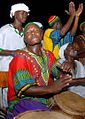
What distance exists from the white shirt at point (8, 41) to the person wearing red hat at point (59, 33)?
1.84ft

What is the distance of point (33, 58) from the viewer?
3408mm

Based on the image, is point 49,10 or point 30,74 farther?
point 49,10

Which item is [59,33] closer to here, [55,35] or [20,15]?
[55,35]

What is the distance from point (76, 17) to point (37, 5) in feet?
14.4

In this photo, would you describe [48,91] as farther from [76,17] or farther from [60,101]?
[76,17]

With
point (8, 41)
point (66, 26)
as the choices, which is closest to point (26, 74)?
point (8, 41)

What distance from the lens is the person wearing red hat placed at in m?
5.20

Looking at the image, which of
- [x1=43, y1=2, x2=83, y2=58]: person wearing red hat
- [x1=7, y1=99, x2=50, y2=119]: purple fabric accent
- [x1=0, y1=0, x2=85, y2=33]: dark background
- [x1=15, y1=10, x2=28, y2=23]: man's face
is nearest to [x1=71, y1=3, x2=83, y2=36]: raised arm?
[x1=43, y1=2, x2=83, y2=58]: person wearing red hat

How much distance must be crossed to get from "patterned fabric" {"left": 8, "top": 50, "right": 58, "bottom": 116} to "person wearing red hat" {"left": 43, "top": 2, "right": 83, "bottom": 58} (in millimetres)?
1673

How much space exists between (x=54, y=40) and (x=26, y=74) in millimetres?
2129

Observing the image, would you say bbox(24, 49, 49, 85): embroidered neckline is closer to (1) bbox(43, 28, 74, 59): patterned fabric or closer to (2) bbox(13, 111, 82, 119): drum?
(2) bbox(13, 111, 82, 119): drum

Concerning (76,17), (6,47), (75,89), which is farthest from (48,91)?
(76,17)

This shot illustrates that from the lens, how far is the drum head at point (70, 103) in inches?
127

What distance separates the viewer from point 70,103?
341 centimetres
